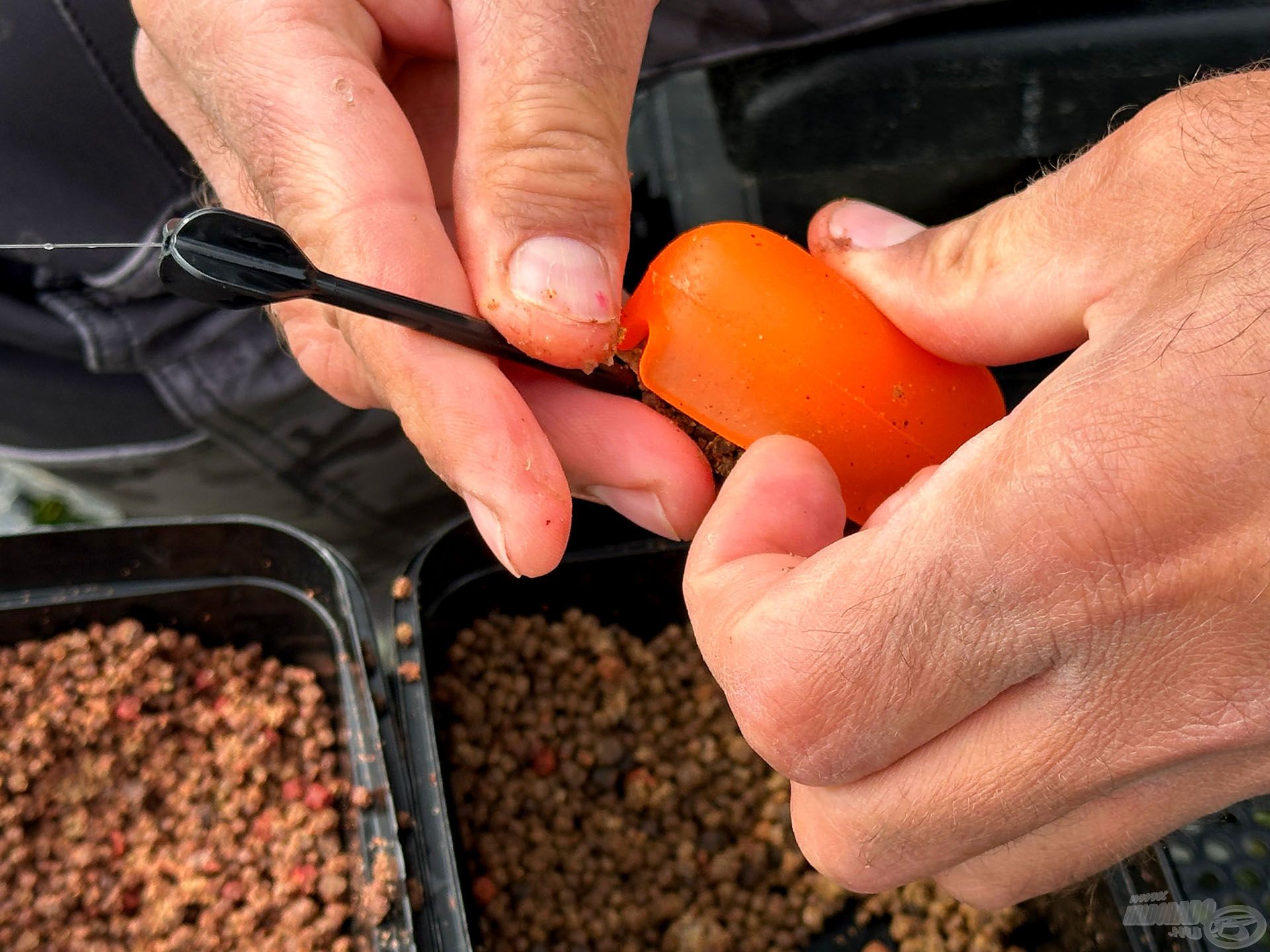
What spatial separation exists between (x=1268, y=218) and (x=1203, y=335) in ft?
0.35

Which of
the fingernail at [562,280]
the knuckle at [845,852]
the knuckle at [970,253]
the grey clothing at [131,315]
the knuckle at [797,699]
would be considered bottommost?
the knuckle at [845,852]

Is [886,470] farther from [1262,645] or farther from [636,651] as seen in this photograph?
[636,651]

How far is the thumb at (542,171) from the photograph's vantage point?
34.2 inches

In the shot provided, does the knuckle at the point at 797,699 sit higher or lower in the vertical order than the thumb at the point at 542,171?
lower

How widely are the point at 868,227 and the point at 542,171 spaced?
357 millimetres

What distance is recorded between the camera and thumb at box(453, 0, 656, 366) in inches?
34.2

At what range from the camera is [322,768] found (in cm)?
126

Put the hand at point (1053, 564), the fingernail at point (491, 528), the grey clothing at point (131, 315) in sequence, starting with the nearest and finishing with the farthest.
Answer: the hand at point (1053, 564) → the fingernail at point (491, 528) → the grey clothing at point (131, 315)

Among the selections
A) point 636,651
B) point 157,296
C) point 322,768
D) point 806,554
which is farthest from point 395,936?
point 157,296

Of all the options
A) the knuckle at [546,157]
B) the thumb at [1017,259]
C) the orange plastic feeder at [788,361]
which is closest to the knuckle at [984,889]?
the orange plastic feeder at [788,361]

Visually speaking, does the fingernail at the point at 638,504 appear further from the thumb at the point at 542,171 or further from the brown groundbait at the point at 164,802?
the brown groundbait at the point at 164,802

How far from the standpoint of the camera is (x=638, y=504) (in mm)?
1062

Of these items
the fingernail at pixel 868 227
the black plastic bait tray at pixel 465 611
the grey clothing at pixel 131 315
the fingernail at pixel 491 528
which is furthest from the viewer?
the grey clothing at pixel 131 315

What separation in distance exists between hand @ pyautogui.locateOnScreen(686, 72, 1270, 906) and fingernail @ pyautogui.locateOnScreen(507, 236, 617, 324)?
0.19 meters
